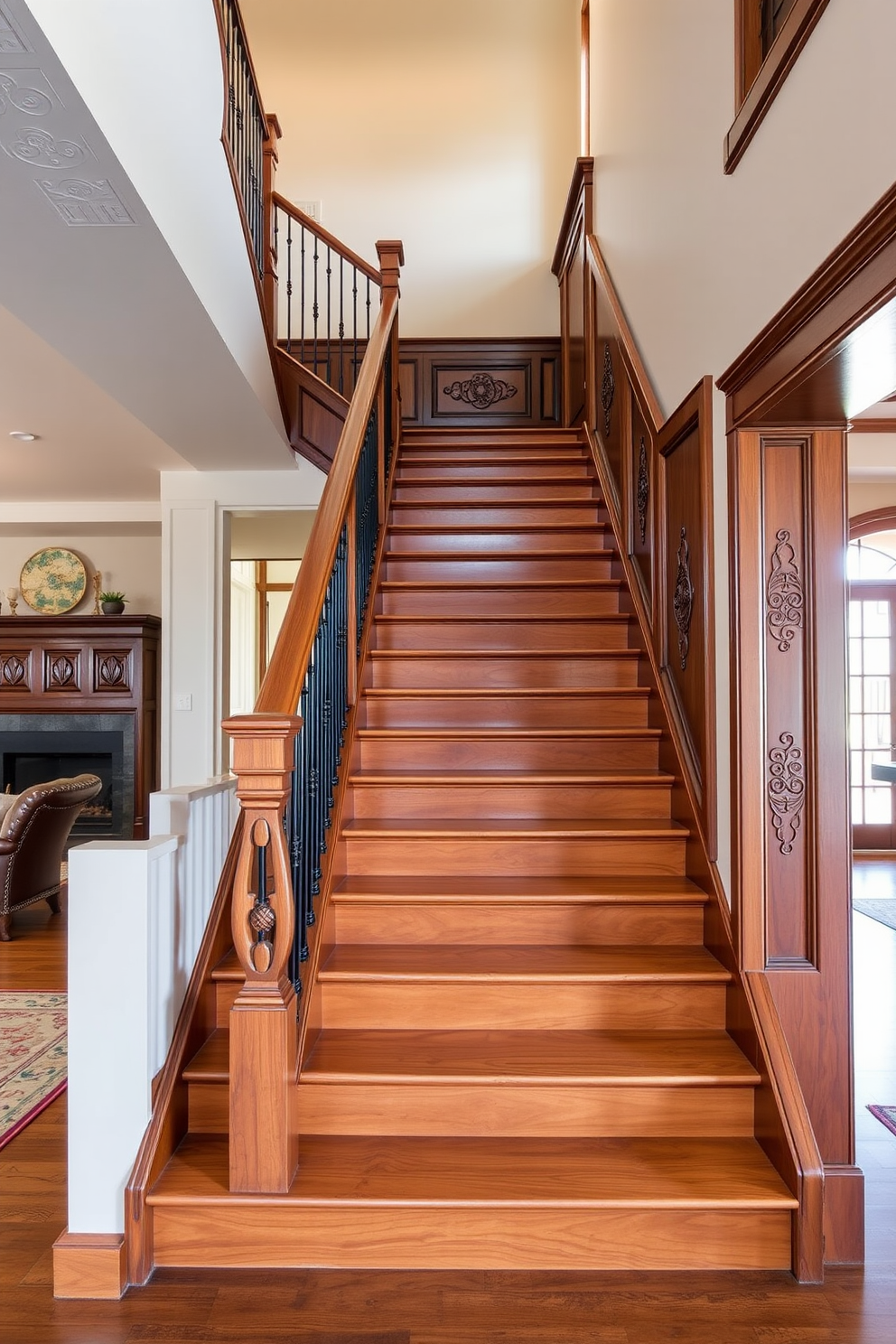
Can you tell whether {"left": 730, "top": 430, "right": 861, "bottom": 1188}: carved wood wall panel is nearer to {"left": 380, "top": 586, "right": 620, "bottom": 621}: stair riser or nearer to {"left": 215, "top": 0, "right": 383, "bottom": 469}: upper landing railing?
{"left": 380, "top": 586, "right": 620, "bottom": 621}: stair riser

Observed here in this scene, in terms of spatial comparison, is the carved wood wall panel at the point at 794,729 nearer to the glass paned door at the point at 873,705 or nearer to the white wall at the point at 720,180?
the white wall at the point at 720,180

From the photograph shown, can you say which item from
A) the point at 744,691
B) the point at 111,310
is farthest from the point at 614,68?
the point at 744,691

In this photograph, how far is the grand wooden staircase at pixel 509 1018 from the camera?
186 centimetres

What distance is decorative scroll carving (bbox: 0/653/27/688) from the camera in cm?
694

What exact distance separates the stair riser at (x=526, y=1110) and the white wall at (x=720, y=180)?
23.0 inches

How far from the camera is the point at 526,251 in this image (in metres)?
6.48

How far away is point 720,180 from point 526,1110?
97.3 inches

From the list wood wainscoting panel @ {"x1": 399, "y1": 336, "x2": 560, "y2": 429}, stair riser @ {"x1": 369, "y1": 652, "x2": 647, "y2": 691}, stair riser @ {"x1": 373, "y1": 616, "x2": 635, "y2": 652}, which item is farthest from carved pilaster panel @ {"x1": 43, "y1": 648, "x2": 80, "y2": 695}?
stair riser @ {"x1": 369, "y1": 652, "x2": 647, "y2": 691}

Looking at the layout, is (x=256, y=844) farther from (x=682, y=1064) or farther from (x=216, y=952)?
(x=682, y=1064)

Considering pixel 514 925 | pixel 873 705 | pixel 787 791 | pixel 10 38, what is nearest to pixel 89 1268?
pixel 514 925

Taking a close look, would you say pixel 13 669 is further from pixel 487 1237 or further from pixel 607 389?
pixel 487 1237

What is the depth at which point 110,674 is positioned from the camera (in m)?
6.88

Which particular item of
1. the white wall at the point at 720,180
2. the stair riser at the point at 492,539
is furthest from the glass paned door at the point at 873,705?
the white wall at the point at 720,180

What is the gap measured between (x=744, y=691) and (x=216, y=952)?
154 cm
